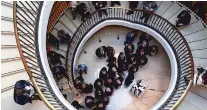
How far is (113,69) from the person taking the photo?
1182 cm

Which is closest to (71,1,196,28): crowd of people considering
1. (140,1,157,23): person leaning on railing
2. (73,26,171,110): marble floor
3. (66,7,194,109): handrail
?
(140,1,157,23): person leaning on railing

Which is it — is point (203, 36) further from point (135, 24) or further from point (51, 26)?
point (51, 26)

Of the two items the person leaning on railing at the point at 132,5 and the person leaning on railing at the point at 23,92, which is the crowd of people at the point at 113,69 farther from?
the person leaning on railing at the point at 23,92

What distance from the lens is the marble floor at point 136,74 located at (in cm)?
1223

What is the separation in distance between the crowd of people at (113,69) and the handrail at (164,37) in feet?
2.22

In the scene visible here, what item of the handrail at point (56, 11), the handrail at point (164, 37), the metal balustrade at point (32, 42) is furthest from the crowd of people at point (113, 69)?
the metal balustrade at point (32, 42)

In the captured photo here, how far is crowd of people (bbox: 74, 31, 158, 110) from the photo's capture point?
11.4m

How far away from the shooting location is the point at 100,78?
11.8 metres

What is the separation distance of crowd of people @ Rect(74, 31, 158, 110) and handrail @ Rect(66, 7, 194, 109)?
2.22ft

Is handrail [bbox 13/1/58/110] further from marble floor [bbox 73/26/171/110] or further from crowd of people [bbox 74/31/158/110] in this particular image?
marble floor [bbox 73/26/171/110]

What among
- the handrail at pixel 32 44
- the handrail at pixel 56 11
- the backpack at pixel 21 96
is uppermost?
the handrail at pixel 56 11

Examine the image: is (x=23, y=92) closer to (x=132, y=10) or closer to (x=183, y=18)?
(x=132, y=10)

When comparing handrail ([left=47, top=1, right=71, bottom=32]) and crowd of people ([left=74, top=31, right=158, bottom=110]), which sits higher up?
handrail ([left=47, top=1, right=71, bottom=32])

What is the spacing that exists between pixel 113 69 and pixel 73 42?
181 cm
